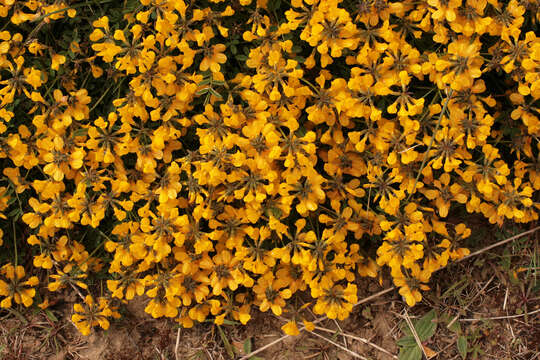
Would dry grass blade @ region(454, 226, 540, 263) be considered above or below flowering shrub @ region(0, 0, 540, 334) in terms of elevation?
below

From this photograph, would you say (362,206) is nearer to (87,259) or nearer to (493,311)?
(493,311)

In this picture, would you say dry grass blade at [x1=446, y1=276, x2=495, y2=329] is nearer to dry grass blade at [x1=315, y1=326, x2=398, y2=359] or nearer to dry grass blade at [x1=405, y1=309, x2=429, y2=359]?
dry grass blade at [x1=405, y1=309, x2=429, y2=359]

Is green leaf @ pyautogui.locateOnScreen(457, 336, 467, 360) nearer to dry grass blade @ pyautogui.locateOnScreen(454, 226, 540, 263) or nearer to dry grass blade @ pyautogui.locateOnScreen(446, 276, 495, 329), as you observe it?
dry grass blade @ pyautogui.locateOnScreen(446, 276, 495, 329)

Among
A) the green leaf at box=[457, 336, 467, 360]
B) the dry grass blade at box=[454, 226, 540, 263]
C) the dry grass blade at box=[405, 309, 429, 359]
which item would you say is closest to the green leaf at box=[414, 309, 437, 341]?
the dry grass blade at box=[405, 309, 429, 359]

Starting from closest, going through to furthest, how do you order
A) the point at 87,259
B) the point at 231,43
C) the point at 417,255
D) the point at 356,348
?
the point at 417,255, the point at 231,43, the point at 87,259, the point at 356,348

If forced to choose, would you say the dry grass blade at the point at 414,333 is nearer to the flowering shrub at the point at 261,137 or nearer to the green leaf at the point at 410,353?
the green leaf at the point at 410,353

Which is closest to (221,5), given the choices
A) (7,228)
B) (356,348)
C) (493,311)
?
(7,228)

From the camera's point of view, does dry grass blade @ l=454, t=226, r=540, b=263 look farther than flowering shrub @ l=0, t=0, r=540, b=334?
Yes

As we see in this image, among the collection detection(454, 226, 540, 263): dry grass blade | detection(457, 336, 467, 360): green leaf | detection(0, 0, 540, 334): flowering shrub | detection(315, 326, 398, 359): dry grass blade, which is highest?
detection(0, 0, 540, 334): flowering shrub
